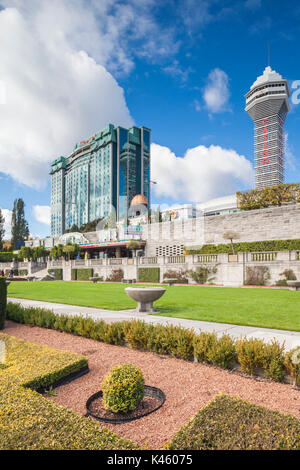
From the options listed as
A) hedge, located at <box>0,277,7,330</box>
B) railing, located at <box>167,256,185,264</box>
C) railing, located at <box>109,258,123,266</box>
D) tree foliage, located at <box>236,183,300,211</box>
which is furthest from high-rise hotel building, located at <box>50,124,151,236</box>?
hedge, located at <box>0,277,7,330</box>

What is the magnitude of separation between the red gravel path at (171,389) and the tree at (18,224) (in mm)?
83142

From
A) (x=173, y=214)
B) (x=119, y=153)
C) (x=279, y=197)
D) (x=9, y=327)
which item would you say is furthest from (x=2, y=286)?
(x=119, y=153)

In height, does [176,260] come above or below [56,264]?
above

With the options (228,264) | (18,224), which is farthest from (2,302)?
(18,224)

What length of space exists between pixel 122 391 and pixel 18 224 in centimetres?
8765

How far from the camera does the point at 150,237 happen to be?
1949 inches

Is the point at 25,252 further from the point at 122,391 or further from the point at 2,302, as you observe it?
the point at 122,391

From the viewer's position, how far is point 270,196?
122 feet

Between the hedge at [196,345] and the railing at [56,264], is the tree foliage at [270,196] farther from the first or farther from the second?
the hedge at [196,345]

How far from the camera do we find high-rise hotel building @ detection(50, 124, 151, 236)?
13100 centimetres

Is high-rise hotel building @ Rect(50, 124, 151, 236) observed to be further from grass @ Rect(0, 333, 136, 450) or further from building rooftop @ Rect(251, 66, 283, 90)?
grass @ Rect(0, 333, 136, 450)

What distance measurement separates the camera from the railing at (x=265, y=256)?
22703 mm
